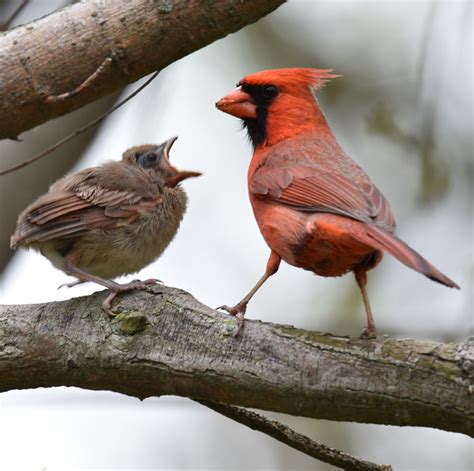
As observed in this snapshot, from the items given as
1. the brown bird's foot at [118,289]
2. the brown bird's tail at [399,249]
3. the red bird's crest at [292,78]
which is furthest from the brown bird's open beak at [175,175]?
the brown bird's tail at [399,249]

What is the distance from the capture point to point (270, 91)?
4707 millimetres

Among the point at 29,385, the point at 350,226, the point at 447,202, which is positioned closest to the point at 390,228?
the point at 350,226

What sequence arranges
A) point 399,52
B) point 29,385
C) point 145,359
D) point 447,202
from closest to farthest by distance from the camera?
point 145,359 < point 29,385 < point 447,202 < point 399,52

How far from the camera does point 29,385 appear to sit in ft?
11.2

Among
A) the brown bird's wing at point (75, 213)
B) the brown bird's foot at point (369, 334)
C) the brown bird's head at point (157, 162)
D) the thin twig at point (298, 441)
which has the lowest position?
the thin twig at point (298, 441)

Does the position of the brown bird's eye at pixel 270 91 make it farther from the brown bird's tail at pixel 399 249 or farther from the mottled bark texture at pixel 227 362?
the mottled bark texture at pixel 227 362

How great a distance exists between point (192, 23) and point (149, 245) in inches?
36.1

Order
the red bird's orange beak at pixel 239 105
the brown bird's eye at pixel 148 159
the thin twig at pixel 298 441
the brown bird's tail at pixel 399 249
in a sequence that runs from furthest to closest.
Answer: the red bird's orange beak at pixel 239 105, the brown bird's eye at pixel 148 159, the thin twig at pixel 298 441, the brown bird's tail at pixel 399 249

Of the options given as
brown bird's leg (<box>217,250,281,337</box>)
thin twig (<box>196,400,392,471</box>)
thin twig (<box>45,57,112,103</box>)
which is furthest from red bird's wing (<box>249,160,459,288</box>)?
thin twig (<box>45,57,112,103</box>)

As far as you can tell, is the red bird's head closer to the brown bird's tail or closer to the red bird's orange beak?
the red bird's orange beak

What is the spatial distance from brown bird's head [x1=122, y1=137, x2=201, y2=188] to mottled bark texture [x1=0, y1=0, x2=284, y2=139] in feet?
1.48

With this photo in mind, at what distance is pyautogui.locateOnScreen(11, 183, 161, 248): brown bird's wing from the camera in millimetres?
3662

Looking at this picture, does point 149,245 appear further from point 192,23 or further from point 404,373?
point 404,373

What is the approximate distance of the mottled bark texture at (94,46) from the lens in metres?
3.69
